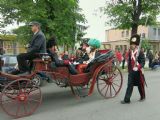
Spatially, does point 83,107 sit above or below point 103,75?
below

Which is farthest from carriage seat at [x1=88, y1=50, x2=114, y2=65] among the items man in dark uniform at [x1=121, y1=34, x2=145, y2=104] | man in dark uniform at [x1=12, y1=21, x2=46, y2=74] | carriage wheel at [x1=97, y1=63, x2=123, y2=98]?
man in dark uniform at [x1=12, y1=21, x2=46, y2=74]

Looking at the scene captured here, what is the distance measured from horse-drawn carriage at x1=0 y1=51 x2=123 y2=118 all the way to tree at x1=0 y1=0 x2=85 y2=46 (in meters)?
6.93

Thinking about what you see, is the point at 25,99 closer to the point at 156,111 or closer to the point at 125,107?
the point at 125,107

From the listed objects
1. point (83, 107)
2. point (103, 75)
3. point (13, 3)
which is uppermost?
point (13, 3)

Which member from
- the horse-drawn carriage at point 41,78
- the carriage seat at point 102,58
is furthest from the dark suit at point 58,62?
the carriage seat at point 102,58

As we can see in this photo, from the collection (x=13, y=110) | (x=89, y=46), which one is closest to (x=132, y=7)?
(x=89, y=46)

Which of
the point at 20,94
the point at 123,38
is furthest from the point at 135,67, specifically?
the point at 123,38

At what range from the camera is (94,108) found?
Answer: 8.04 m

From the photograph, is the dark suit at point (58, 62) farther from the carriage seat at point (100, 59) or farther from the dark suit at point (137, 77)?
the dark suit at point (137, 77)

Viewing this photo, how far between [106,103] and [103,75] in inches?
45.3

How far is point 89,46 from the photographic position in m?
9.84

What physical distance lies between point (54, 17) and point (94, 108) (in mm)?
10955

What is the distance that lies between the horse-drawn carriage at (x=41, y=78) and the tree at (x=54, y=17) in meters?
6.93

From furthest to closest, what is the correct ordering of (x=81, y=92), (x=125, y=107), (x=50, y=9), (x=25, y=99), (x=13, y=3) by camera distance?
(x=50, y=9)
(x=13, y=3)
(x=81, y=92)
(x=125, y=107)
(x=25, y=99)
